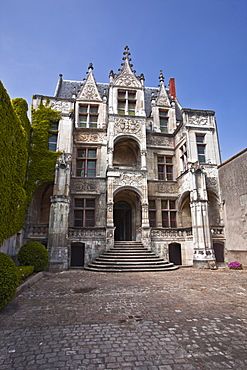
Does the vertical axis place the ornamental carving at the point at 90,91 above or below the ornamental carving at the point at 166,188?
above

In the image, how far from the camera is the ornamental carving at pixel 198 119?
1664cm

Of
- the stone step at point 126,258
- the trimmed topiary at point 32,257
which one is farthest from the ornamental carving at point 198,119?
the trimmed topiary at point 32,257

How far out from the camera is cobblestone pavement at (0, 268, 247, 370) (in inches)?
117

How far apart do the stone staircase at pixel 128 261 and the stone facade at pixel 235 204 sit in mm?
4445

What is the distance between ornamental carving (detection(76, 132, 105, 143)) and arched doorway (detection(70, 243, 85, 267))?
846 centimetres

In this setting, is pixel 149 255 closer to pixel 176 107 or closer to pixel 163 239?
pixel 163 239

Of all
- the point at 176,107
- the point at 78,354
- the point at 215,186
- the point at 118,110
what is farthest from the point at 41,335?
the point at 176,107

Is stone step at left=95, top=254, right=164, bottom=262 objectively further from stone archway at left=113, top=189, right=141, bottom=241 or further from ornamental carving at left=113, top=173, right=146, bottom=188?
ornamental carving at left=113, top=173, right=146, bottom=188

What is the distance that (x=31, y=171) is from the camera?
Answer: 14352mm

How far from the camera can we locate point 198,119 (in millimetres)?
16781

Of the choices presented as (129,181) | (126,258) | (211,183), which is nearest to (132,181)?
(129,181)

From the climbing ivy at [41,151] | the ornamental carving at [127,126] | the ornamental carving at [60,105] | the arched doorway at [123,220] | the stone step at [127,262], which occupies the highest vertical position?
the ornamental carving at [60,105]

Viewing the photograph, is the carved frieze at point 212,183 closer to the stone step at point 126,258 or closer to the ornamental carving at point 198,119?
the ornamental carving at point 198,119

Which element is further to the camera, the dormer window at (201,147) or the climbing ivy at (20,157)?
the dormer window at (201,147)
